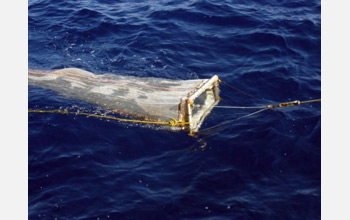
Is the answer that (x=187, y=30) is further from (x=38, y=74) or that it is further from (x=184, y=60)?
(x=38, y=74)

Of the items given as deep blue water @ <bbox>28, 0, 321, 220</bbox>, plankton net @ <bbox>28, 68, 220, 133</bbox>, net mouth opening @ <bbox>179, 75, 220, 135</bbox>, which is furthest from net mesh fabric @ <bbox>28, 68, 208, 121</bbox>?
deep blue water @ <bbox>28, 0, 321, 220</bbox>

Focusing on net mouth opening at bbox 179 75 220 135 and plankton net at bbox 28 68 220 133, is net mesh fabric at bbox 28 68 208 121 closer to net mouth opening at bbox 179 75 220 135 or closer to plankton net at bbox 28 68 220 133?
plankton net at bbox 28 68 220 133

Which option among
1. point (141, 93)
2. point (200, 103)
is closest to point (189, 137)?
point (200, 103)

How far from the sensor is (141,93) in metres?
9.17

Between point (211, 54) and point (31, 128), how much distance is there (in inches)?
236

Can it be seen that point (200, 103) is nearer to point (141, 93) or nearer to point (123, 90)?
point (141, 93)

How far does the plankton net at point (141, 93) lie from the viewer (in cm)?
861

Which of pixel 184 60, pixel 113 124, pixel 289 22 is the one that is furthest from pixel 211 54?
pixel 113 124

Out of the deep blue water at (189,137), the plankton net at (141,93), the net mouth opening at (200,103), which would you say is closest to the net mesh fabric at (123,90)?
the plankton net at (141,93)

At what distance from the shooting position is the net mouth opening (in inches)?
328

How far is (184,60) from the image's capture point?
11.7 metres

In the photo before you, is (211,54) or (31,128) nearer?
(31,128)

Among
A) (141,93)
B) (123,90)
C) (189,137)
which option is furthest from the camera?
(123,90)

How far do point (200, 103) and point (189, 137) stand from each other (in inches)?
46.9
